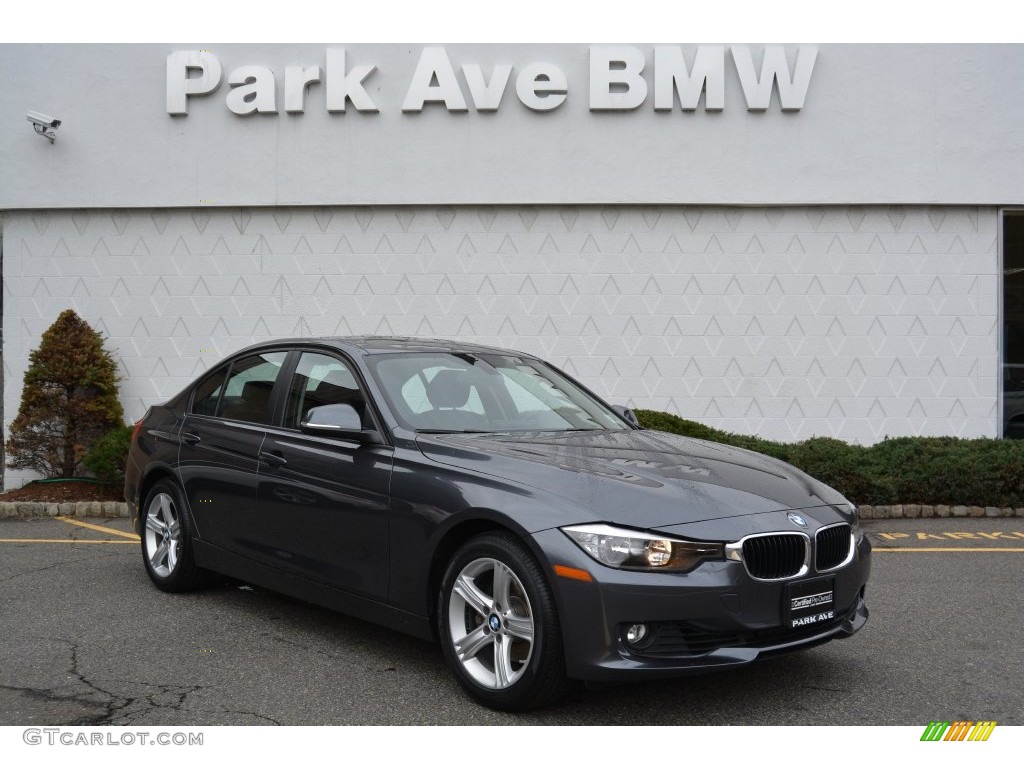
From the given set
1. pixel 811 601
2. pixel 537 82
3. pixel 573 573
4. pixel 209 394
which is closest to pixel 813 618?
pixel 811 601

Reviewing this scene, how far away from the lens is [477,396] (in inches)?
207

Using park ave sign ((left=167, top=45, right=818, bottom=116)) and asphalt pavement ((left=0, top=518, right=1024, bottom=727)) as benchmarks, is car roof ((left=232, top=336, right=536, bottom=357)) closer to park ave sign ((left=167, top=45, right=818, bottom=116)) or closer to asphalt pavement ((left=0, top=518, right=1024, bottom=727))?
asphalt pavement ((left=0, top=518, right=1024, bottom=727))

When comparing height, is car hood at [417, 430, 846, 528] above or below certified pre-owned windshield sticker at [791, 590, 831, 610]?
above

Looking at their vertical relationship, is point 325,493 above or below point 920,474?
above

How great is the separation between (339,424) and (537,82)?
8.31 meters

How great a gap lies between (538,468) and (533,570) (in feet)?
1.62

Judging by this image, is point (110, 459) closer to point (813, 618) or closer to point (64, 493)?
point (64, 493)

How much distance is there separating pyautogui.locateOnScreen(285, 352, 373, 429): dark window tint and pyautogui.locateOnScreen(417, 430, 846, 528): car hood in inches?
25.5

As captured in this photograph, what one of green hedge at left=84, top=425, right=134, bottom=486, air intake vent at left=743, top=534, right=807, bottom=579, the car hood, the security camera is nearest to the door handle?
the car hood

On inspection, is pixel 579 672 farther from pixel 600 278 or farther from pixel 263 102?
pixel 263 102

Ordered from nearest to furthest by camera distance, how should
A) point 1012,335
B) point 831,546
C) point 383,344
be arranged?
1. point 831,546
2. point 383,344
3. point 1012,335

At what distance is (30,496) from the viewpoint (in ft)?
35.8

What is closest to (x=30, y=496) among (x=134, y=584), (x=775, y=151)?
(x=134, y=584)

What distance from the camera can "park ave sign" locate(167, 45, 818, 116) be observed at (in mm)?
12000
